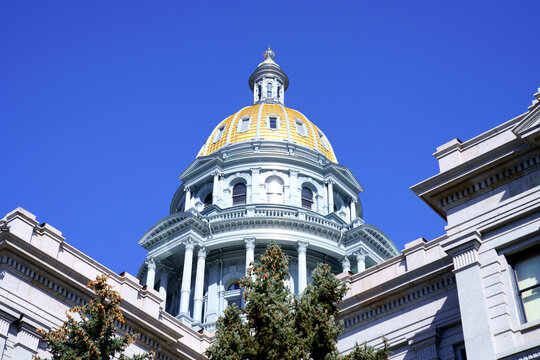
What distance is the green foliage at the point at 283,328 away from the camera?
58.0 ft

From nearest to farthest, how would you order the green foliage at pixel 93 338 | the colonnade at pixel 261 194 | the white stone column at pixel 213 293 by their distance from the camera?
the green foliage at pixel 93 338, the white stone column at pixel 213 293, the colonnade at pixel 261 194

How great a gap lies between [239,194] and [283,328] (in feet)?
142

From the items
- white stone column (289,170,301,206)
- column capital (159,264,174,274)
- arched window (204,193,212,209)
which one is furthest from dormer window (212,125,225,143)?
column capital (159,264,174,274)

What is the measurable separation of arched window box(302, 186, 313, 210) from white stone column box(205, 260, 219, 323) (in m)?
8.08

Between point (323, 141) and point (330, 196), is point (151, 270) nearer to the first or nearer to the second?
point (330, 196)

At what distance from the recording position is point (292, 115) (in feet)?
224

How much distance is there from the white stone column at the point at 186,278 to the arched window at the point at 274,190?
7.44 meters

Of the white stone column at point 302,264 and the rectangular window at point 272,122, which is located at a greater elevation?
the rectangular window at point 272,122

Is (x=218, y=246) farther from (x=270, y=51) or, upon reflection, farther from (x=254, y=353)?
(x=254, y=353)

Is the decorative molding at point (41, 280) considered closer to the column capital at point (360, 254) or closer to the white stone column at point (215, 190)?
the column capital at point (360, 254)

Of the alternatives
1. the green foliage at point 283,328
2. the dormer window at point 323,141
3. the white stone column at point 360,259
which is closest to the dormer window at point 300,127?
the dormer window at point 323,141

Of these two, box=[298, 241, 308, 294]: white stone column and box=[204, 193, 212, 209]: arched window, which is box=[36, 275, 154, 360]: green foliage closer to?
box=[298, 241, 308, 294]: white stone column

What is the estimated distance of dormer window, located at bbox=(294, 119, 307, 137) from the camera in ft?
217

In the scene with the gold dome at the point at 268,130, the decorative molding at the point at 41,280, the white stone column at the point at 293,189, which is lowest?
the decorative molding at the point at 41,280
